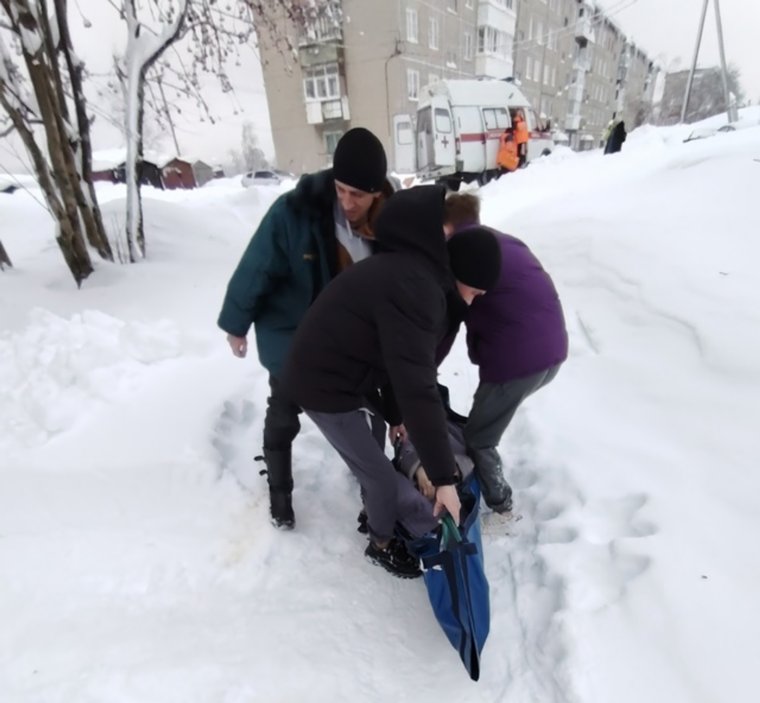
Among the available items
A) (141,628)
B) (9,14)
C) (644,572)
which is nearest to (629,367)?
(644,572)

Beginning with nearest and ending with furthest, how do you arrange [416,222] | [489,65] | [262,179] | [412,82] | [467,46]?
1. [416,222]
2. [262,179]
3. [412,82]
4. [467,46]
5. [489,65]

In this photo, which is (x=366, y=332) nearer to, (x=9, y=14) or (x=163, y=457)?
(x=163, y=457)

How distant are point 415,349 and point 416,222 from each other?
0.36 metres

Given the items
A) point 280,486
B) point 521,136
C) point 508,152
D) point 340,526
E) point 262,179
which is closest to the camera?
point 280,486

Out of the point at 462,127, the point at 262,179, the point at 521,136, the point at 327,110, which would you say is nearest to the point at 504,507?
the point at 462,127

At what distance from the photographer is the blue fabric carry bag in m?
1.62

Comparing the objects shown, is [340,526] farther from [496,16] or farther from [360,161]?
[496,16]

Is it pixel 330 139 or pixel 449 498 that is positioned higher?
pixel 330 139

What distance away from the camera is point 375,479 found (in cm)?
187

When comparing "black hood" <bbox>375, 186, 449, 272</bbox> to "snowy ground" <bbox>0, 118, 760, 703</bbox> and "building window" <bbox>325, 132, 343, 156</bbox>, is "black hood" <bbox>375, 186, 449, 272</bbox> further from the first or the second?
"building window" <bbox>325, 132, 343, 156</bbox>

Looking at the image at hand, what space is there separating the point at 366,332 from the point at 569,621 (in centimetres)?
122

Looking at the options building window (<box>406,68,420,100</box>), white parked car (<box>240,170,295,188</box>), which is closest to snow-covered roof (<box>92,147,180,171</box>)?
white parked car (<box>240,170,295,188</box>)

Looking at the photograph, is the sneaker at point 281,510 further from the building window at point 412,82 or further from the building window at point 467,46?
the building window at point 467,46

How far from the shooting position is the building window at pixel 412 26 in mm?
21859
